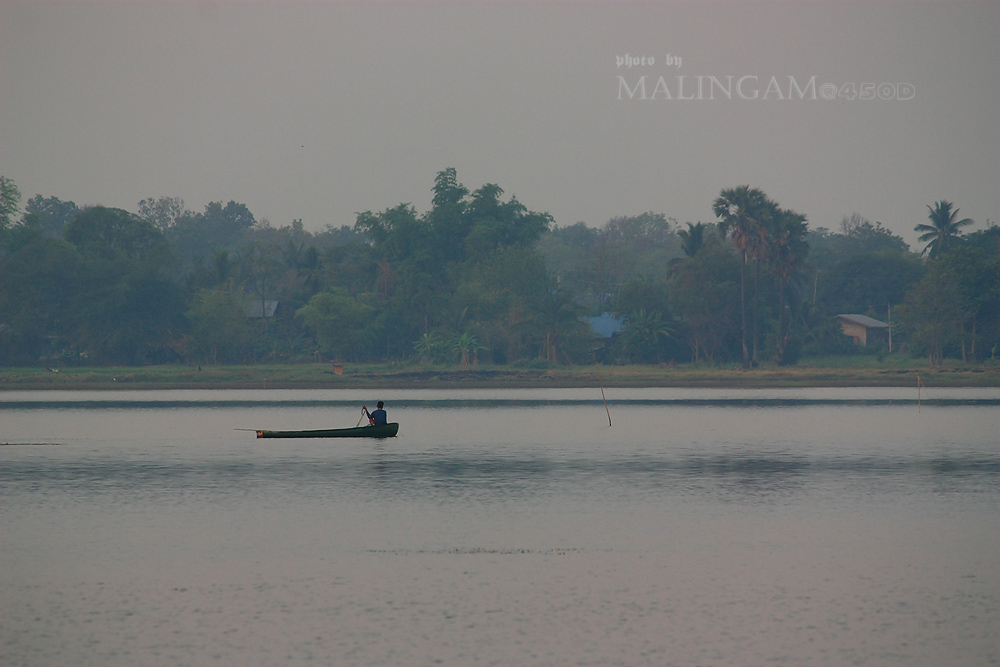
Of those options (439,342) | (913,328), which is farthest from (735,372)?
(439,342)

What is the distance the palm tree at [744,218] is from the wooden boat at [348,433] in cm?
6065

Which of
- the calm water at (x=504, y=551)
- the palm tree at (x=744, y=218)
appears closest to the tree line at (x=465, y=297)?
the palm tree at (x=744, y=218)

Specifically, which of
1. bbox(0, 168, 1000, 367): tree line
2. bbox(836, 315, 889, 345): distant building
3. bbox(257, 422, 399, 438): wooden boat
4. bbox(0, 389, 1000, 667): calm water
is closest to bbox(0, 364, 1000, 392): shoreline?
bbox(0, 168, 1000, 367): tree line

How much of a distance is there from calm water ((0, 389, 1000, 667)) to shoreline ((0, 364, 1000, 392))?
160ft

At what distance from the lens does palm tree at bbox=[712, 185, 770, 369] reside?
9819 centimetres

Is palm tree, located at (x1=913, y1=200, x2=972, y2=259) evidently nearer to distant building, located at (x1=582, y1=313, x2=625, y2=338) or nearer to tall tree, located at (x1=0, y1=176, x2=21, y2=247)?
distant building, located at (x1=582, y1=313, x2=625, y2=338)

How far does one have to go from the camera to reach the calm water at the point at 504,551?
49.3ft

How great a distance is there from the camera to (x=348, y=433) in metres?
40.6

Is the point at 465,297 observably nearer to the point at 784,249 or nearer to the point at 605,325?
the point at 605,325

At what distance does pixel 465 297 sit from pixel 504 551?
88590 mm

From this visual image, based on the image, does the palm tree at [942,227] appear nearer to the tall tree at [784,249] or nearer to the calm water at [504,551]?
the tall tree at [784,249]

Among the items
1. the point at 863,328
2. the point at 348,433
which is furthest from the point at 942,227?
the point at 348,433

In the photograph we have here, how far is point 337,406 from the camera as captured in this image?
2817 inches

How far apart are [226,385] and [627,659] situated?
8801 centimetres
